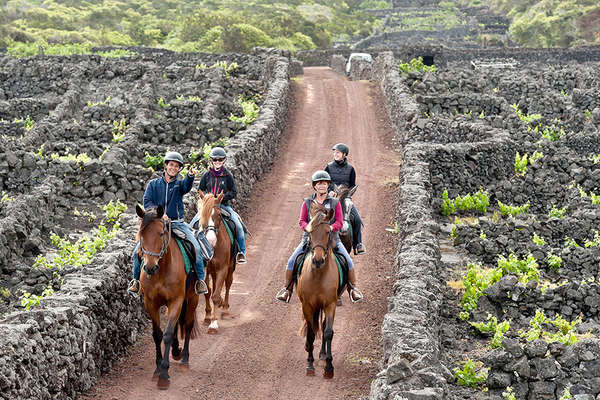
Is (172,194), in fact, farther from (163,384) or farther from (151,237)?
(163,384)

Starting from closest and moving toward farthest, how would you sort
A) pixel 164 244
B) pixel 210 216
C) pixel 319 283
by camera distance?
pixel 164 244, pixel 319 283, pixel 210 216

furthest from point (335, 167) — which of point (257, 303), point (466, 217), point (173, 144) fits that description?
point (173, 144)

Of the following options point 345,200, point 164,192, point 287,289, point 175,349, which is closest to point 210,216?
point 164,192

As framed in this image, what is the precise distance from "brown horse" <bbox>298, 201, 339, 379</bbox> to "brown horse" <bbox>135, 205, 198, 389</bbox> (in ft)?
6.56

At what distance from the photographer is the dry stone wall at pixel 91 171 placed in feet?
41.1

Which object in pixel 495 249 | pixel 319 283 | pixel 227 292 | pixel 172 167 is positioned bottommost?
pixel 495 249

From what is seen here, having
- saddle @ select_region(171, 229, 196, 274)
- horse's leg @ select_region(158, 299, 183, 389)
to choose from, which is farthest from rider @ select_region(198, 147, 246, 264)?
horse's leg @ select_region(158, 299, 183, 389)

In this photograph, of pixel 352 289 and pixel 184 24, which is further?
pixel 184 24

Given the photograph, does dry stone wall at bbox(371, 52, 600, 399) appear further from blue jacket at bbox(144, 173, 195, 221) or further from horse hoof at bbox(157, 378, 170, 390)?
blue jacket at bbox(144, 173, 195, 221)

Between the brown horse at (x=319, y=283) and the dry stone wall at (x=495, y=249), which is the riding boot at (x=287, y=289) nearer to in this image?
the brown horse at (x=319, y=283)

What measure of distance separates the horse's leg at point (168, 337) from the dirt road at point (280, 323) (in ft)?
0.60

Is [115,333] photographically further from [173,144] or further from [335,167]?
[173,144]

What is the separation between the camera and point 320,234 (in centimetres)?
1356

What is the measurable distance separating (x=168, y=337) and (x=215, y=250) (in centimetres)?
308
